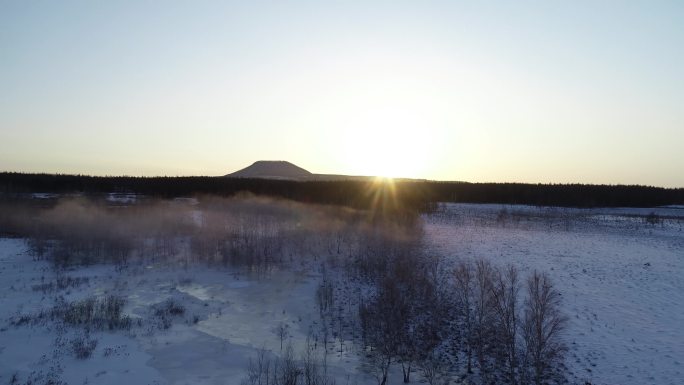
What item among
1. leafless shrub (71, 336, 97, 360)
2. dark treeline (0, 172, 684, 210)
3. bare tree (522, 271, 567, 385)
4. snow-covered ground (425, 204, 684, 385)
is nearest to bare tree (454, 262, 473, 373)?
bare tree (522, 271, 567, 385)

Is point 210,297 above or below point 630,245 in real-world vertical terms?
below

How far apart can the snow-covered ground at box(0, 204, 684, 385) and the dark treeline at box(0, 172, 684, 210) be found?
145ft

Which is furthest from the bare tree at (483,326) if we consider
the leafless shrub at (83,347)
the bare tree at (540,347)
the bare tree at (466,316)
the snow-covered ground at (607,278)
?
the leafless shrub at (83,347)

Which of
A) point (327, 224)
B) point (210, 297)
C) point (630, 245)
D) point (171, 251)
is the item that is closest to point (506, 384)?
point (210, 297)

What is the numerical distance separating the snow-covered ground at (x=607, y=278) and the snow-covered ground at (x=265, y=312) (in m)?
0.07

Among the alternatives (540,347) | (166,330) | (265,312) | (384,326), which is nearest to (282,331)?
(265,312)

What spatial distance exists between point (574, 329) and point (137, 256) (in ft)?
99.1

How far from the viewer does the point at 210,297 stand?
80.6ft

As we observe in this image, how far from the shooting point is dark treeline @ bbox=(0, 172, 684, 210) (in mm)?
81312

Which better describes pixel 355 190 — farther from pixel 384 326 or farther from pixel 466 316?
pixel 384 326

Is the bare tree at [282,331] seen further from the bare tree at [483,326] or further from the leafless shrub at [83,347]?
the bare tree at [483,326]

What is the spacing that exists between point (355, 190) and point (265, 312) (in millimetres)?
61652

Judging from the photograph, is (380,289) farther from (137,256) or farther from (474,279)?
(137,256)

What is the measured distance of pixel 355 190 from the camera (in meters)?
83.1
